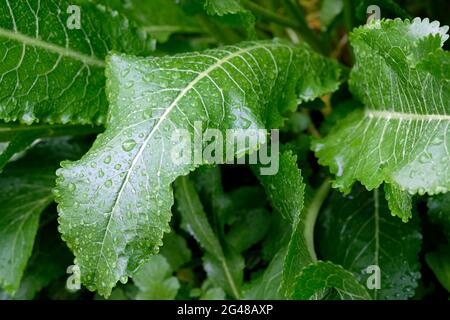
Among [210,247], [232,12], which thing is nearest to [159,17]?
[232,12]

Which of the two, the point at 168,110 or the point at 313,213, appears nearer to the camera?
the point at 168,110

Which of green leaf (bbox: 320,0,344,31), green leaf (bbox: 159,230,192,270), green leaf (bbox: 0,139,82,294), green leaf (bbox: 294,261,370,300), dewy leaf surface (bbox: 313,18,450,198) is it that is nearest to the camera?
dewy leaf surface (bbox: 313,18,450,198)

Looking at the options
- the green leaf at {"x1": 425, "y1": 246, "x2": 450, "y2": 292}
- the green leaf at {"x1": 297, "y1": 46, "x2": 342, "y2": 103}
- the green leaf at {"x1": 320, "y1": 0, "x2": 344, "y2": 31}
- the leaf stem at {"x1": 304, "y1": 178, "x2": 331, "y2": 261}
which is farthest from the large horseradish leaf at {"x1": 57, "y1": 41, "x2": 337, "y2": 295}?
the green leaf at {"x1": 320, "y1": 0, "x2": 344, "y2": 31}

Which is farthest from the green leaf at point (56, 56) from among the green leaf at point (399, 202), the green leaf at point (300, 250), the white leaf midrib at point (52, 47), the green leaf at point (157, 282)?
the green leaf at point (399, 202)

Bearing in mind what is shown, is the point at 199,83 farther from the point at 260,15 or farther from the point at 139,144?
the point at 260,15

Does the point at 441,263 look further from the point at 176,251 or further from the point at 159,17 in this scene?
the point at 159,17

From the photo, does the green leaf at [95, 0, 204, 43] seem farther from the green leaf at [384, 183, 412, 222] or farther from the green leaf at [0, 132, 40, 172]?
the green leaf at [384, 183, 412, 222]
